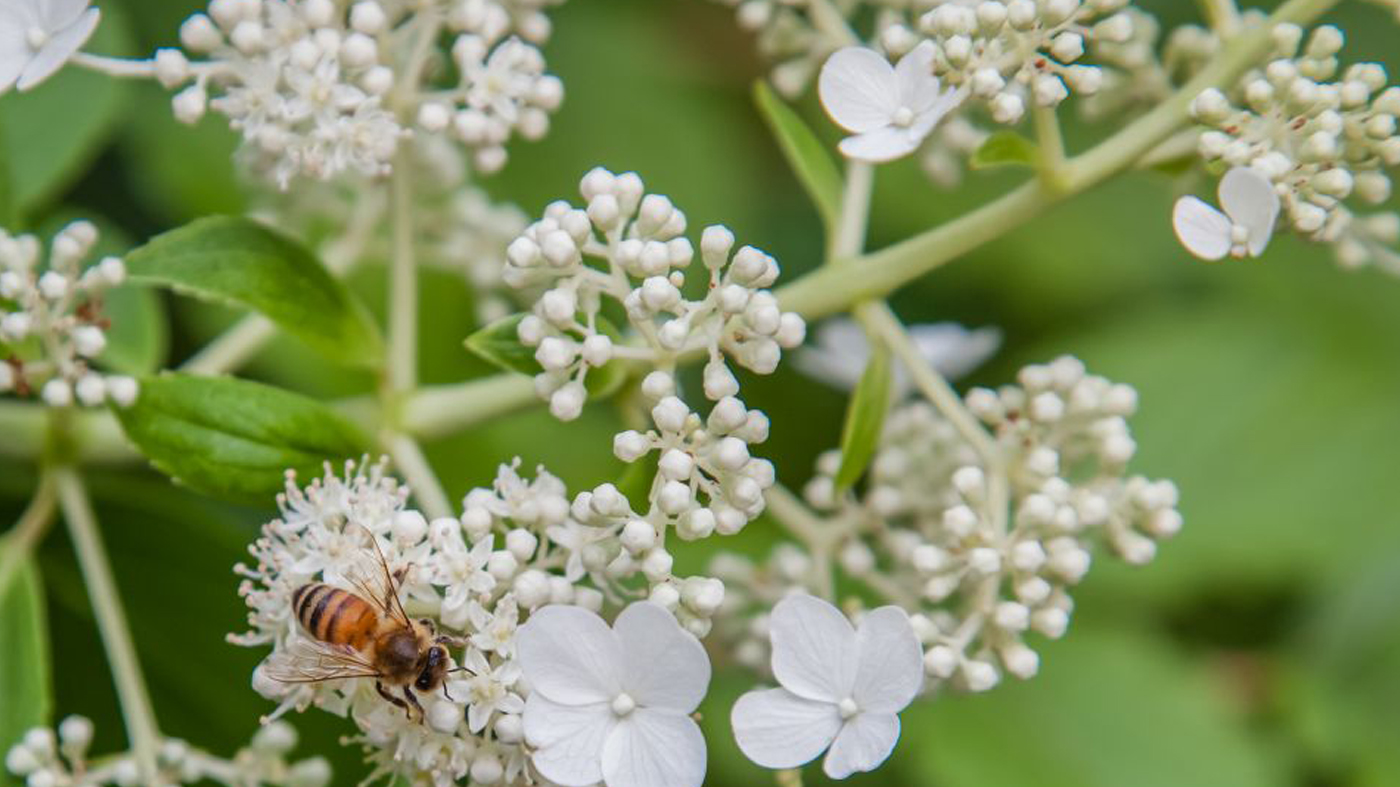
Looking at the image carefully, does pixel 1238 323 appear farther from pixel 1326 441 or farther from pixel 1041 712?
pixel 1041 712

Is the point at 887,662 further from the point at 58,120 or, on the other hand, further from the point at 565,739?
the point at 58,120

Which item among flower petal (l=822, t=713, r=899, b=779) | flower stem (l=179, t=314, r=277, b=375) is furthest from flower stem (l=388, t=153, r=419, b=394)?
flower petal (l=822, t=713, r=899, b=779)

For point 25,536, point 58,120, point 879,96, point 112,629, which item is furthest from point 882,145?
point 58,120

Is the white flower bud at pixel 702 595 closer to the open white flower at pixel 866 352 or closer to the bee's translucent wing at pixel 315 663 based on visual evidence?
the bee's translucent wing at pixel 315 663

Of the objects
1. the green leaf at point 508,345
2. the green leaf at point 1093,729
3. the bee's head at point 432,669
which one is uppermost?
the green leaf at point 508,345

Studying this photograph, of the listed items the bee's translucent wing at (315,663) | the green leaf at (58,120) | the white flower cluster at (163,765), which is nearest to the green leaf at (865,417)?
the bee's translucent wing at (315,663)

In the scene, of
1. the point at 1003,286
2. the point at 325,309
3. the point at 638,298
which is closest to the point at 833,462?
the point at 638,298
